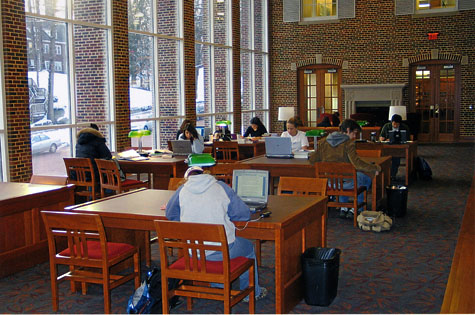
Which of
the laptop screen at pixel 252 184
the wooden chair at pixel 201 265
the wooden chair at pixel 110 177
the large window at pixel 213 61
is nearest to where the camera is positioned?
the wooden chair at pixel 201 265

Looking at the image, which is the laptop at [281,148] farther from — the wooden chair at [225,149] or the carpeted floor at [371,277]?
the wooden chair at [225,149]

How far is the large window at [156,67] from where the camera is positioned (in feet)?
42.1

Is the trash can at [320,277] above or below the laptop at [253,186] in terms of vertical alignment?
below

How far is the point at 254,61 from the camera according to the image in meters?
19.4

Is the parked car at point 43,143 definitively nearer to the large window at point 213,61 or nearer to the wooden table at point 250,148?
the wooden table at point 250,148

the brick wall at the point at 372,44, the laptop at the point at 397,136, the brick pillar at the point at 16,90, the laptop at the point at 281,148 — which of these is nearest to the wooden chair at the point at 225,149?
the laptop at the point at 281,148

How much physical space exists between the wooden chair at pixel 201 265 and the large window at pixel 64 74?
6519mm

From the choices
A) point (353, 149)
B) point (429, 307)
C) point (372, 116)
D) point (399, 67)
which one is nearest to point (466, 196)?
point (353, 149)

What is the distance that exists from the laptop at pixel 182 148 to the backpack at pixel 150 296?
507 cm

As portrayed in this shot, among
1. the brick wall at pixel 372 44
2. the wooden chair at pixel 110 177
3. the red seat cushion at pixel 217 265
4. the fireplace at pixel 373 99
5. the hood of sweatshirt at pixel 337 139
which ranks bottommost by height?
the red seat cushion at pixel 217 265

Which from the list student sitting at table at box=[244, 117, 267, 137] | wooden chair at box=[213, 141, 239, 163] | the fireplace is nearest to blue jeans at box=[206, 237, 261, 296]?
wooden chair at box=[213, 141, 239, 163]

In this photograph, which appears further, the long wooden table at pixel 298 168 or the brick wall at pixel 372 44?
the brick wall at pixel 372 44

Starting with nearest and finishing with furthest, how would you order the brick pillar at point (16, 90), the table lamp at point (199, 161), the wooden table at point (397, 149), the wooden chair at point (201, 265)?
the wooden chair at point (201, 265), the table lamp at point (199, 161), the brick pillar at point (16, 90), the wooden table at point (397, 149)

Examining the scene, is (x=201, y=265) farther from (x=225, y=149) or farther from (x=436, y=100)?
(x=436, y=100)
